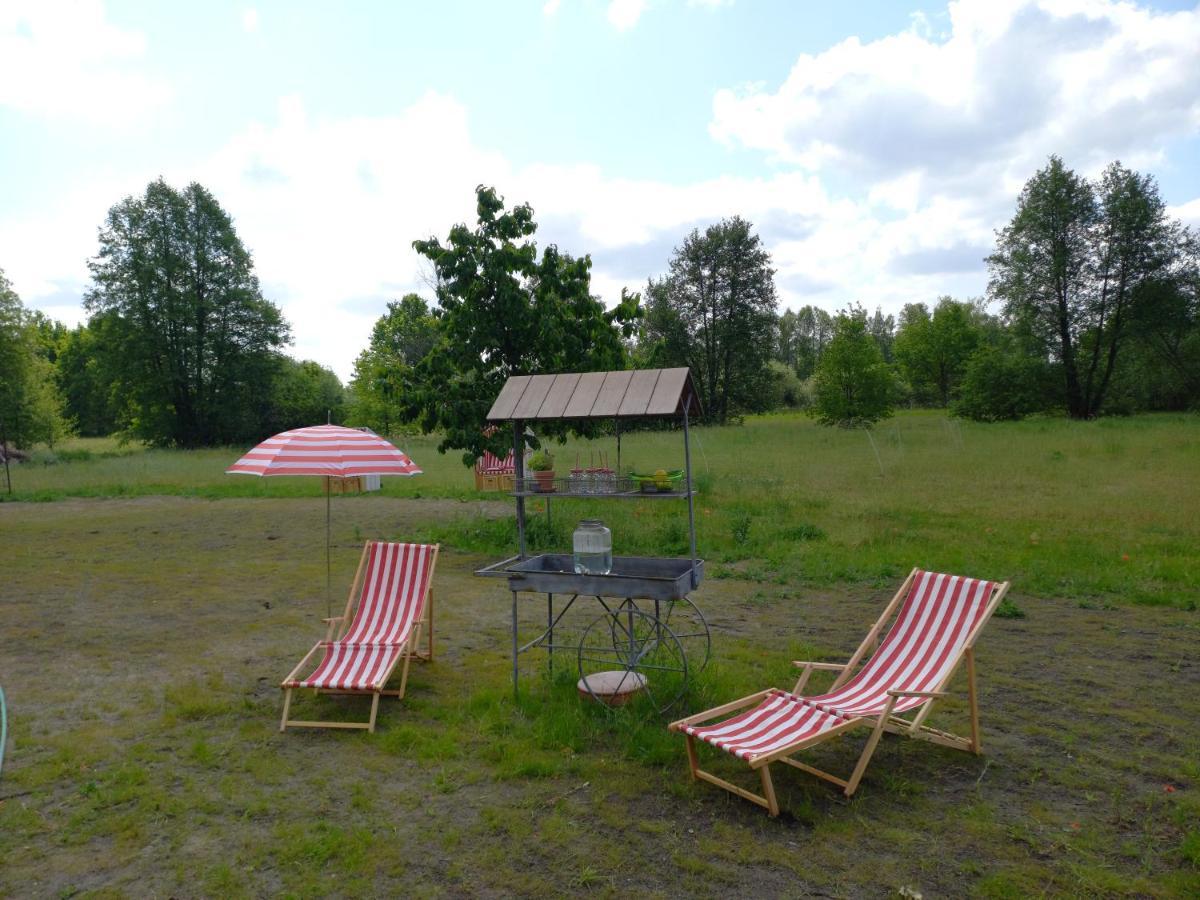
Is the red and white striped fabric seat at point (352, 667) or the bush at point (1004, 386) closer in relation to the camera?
the red and white striped fabric seat at point (352, 667)

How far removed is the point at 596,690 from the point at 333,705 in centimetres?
183

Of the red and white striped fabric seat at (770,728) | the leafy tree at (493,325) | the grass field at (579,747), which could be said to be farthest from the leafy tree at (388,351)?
the red and white striped fabric seat at (770,728)

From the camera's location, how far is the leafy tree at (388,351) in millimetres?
42094

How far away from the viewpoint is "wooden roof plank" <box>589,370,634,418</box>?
489cm

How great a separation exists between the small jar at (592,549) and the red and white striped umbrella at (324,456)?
1454mm

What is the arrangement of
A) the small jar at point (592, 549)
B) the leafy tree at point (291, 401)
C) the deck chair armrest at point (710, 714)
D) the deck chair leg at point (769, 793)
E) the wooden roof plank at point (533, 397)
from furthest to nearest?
the leafy tree at point (291, 401) → the wooden roof plank at point (533, 397) → the small jar at point (592, 549) → the deck chair armrest at point (710, 714) → the deck chair leg at point (769, 793)

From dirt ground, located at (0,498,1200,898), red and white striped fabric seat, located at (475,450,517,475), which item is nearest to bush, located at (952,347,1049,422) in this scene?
red and white striped fabric seat, located at (475,450,517,475)

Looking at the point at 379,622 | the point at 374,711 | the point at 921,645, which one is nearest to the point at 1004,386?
the point at 921,645

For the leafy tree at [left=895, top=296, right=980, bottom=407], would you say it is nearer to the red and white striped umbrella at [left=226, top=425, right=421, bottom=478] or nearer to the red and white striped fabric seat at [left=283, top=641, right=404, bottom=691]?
the red and white striped umbrella at [left=226, top=425, right=421, bottom=478]

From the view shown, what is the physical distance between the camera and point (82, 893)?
312 cm

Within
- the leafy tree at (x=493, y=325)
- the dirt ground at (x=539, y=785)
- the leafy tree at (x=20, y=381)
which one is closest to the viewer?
the dirt ground at (x=539, y=785)

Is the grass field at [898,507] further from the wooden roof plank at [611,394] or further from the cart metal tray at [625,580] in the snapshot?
the wooden roof plank at [611,394]

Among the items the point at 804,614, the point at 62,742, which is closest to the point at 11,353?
the point at 62,742

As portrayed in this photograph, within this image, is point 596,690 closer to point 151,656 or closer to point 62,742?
point 62,742
